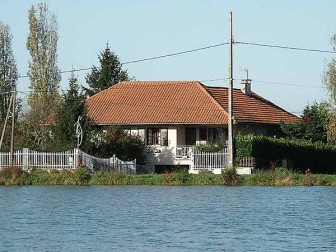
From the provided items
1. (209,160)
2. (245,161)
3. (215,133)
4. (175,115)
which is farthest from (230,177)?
(175,115)

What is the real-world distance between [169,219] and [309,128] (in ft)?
124

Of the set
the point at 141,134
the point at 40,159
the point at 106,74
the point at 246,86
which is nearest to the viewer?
the point at 40,159

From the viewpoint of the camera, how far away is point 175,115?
67.3 meters

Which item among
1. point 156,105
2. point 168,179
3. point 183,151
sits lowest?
point 168,179

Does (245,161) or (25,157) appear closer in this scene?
(245,161)

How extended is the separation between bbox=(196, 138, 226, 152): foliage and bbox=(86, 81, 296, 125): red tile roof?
402cm

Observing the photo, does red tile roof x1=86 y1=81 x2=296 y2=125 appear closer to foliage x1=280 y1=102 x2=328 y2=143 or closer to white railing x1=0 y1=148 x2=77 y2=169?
foliage x1=280 y1=102 x2=328 y2=143

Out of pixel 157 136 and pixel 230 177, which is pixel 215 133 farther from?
pixel 230 177

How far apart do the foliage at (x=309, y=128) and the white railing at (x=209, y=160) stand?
11926mm

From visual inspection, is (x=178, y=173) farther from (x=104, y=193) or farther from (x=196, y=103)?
(x=196, y=103)

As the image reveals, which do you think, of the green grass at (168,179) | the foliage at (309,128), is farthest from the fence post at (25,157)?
the foliage at (309,128)

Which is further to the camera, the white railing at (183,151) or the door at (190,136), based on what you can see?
the door at (190,136)

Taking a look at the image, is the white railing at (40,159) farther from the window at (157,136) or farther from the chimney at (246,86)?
the chimney at (246,86)

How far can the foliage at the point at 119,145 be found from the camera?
62.1 meters
